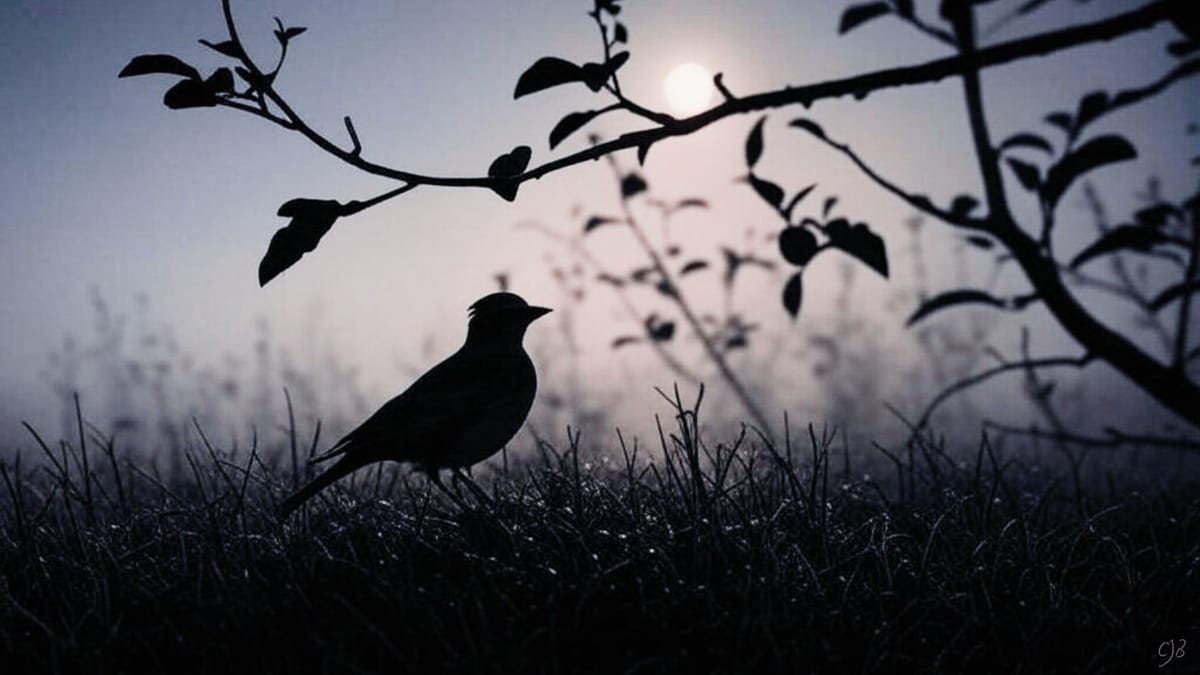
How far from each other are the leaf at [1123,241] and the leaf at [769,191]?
2.35 feet

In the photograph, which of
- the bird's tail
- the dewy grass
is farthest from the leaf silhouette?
the bird's tail

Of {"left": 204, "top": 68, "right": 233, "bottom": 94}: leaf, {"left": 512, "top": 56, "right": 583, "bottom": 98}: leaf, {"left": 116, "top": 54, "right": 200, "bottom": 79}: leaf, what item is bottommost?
{"left": 512, "top": 56, "right": 583, "bottom": 98}: leaf

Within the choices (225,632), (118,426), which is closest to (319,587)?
(225,632)

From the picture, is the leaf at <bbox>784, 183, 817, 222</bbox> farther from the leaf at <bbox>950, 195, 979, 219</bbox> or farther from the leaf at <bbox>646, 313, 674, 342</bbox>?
the leaf at <bbox>646, 313, 674, 342</bbox>

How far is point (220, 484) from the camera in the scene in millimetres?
4328

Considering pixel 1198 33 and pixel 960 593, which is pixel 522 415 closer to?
pixel 960 593

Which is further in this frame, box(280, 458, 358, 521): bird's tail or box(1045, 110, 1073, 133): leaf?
box(280, 458, 358, 521): bird's tail

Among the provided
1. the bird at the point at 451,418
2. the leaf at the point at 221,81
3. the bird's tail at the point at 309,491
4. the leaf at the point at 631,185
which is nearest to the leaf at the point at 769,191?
the leaf at the point at 221,81

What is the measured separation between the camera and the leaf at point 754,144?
259cm

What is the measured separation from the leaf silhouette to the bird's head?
1.93m

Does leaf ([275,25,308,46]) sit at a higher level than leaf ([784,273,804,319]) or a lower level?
higher

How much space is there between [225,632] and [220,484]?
2.42m

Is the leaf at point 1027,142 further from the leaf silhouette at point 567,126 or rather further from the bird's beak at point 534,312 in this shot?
the bird's beak at point 534,312

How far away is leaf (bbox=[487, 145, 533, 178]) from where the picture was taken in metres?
1.95
